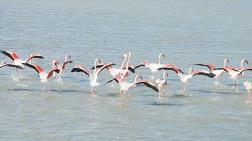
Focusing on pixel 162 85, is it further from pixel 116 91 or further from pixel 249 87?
pixel 249 87

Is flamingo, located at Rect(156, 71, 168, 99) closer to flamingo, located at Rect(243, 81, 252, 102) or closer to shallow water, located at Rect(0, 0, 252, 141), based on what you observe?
shallow water, located at Rect(0, 0, 252, 141)

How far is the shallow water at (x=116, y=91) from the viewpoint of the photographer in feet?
58.5

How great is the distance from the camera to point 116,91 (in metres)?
22.9

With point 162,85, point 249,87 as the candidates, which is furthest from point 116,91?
point 249,87

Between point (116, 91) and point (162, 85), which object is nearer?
point (162, 85)

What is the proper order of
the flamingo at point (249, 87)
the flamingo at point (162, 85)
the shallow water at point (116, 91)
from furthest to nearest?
the flamingo at point (162, 85) → the flamingo at point (249, 87) → the shallow water at point (116, 91)

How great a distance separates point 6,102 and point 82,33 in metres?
21.0

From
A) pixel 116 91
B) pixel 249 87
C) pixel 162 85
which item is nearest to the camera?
pixel 249 87

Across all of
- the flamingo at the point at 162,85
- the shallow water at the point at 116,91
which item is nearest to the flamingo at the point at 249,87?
the shallow water at the point at 116,91

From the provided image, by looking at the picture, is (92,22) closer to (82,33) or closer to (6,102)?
(82,33)

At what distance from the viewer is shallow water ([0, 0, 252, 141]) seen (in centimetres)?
1783

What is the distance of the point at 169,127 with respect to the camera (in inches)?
719

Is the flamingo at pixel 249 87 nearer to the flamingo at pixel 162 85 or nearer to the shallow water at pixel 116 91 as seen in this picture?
the shallow water at pixel 116 91

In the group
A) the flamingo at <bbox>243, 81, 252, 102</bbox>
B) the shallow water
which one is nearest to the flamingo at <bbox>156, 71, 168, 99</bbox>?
the shallow water
